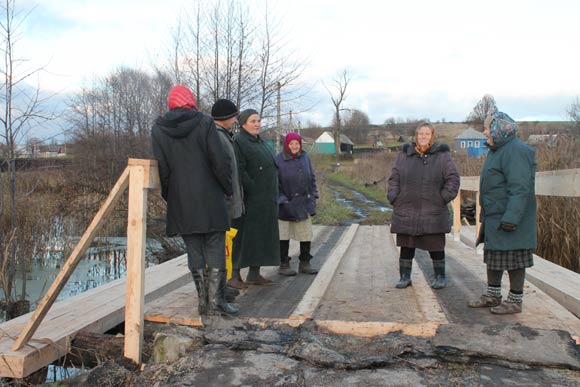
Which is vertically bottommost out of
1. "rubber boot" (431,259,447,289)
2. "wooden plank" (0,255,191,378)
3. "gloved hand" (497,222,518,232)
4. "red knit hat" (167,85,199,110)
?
"wooden plank" (0,255,191,378)

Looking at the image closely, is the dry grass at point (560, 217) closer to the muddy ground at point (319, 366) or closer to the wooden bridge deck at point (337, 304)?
the wooden bridge deck at point (337, 304)

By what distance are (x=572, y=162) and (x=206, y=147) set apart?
20.2 feet

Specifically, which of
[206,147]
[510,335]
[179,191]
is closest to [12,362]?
[179,191]

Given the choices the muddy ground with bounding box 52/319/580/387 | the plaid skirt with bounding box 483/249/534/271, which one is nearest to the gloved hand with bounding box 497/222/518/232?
the plaid skirt with bounding box 483/249/534/271

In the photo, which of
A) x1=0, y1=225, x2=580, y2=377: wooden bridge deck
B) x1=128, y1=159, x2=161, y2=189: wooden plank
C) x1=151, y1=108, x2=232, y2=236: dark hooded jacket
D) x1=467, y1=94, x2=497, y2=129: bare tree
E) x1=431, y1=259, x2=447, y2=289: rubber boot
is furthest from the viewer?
x1=467, y1=94, x2=497, y2=129: bare tree

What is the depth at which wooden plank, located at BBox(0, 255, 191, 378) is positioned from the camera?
3.14 meters

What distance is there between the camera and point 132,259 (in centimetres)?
317

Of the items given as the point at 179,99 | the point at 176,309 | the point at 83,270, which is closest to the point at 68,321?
the point at 176,309

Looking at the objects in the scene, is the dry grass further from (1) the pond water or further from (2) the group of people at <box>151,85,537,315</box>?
(1) the pond water

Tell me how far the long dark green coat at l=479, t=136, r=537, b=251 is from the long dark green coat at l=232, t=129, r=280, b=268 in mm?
1991

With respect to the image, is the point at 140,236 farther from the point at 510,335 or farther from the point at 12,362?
the point at 510,335

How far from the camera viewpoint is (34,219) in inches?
400

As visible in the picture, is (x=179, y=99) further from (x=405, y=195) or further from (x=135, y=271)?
(x=405, y=195)

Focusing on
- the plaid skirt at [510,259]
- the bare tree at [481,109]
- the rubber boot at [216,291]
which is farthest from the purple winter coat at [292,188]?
the bare tree at [481,109]
